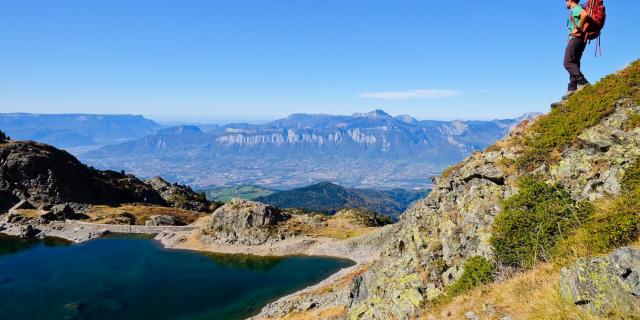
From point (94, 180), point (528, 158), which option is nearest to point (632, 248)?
point (528, 158)

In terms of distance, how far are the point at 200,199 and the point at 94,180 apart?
155 feet

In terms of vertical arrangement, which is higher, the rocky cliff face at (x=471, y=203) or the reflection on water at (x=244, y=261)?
the rocky cliff face at (x=471, y=203)

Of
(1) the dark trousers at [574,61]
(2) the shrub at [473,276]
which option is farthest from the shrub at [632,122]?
(2) the shrub at [473,276]

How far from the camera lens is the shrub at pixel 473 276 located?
1956 cm

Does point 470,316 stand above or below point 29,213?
above

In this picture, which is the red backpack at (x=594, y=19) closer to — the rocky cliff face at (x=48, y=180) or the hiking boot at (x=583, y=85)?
the hiking boot at (x=583, y=85)

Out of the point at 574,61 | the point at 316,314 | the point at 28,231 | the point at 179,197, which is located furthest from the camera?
the point at 179,197

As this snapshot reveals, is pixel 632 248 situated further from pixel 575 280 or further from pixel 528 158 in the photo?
pixel 528 158

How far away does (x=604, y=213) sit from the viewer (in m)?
15.0

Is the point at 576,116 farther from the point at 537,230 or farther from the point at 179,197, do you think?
the point at 179,197

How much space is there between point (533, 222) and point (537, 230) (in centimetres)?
71

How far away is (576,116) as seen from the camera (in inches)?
961

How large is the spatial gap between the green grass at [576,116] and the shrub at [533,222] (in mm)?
2427

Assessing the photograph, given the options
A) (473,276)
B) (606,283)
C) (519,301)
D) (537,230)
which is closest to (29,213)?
(473,276)
